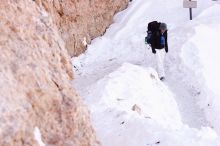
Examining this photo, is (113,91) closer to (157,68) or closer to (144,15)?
(157,68)

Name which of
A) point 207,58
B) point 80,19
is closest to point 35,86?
point 207,58

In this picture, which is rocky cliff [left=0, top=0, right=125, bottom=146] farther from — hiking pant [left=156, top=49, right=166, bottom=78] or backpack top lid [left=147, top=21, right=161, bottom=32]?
hiking pant [left=156, top=49, right=166, bottom=78]

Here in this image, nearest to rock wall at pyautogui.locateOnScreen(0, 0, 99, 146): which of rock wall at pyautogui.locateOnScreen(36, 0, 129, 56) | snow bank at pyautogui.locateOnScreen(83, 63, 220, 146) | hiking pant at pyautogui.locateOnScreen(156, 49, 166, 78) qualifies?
snow bank at pyautogui.locateOnScreen(83, 63, 220, 146)

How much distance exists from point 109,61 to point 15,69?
11.7m

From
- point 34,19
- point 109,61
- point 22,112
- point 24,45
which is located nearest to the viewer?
point 22,112

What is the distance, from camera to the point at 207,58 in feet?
48.8

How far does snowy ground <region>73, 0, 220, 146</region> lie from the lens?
9.28 m

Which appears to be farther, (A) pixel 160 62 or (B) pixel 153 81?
(A) pixel 160 62

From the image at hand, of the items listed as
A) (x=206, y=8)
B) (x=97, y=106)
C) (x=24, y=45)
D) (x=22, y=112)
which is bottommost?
(x=206, y=8)

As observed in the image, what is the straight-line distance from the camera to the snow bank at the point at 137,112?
29.0ft

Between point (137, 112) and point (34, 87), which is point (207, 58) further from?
point (34, 87)

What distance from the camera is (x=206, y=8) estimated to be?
19.4m

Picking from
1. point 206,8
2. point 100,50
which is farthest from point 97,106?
point 206,8

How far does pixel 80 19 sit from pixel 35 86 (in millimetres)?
12883
